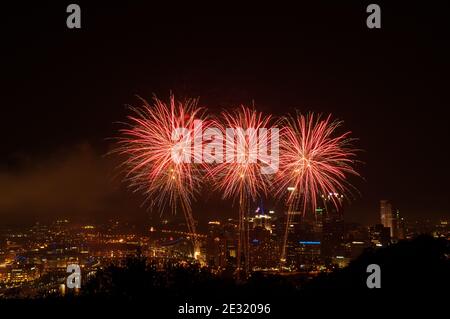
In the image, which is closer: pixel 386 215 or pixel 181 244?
pixel 181 244

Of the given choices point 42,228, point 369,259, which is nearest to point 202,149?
point 369,259

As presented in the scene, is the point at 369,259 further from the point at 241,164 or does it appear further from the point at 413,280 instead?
the point at 241,164

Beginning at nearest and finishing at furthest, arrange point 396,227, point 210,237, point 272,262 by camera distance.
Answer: point 210,237
point 272,262
point 396,227

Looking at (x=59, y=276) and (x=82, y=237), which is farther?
(x=82, y=237)

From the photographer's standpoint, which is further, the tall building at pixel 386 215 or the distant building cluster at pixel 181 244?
the tall building at pixel 386 215

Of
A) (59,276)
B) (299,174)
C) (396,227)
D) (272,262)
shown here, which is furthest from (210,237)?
(396,227)

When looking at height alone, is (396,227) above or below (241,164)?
below

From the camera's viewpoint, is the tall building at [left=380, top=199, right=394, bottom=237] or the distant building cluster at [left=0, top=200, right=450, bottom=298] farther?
the tall building at [left=380, top=199, right=394, bottom=237]

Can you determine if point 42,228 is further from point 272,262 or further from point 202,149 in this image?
point 202,149

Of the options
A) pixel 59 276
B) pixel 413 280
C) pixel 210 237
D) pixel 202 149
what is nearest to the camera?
pixel 413 280
